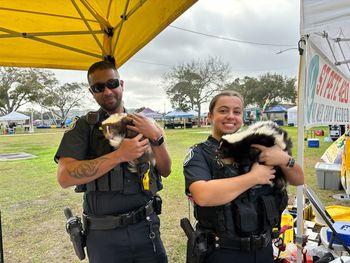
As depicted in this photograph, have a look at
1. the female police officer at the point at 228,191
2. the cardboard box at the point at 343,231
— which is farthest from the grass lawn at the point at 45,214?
the female police officer at the point at 228,191

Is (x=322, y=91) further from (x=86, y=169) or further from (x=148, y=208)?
(x=86, y=169)

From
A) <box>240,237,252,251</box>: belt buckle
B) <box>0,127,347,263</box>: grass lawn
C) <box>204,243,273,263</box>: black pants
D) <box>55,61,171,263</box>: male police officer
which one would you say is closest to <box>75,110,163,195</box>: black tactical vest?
<box>55,61,171,263</box>: male police officer

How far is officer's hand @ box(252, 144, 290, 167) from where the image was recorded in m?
1.50

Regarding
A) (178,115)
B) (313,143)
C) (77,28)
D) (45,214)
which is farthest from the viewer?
(178,115)

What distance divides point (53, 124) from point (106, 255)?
67.7m

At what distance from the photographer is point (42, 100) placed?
49281 mm

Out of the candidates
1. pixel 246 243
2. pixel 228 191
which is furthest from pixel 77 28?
pixel 246 243

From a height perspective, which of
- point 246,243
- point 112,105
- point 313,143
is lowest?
point 313,143

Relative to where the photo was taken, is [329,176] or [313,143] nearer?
[329,176]

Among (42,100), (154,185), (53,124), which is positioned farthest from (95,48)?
(53,124)

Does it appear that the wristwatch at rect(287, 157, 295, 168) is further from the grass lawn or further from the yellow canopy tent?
the grass lawn

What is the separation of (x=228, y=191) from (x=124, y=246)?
0.84 meters

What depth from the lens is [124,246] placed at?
1868 millimetres

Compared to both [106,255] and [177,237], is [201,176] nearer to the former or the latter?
[106,255]
